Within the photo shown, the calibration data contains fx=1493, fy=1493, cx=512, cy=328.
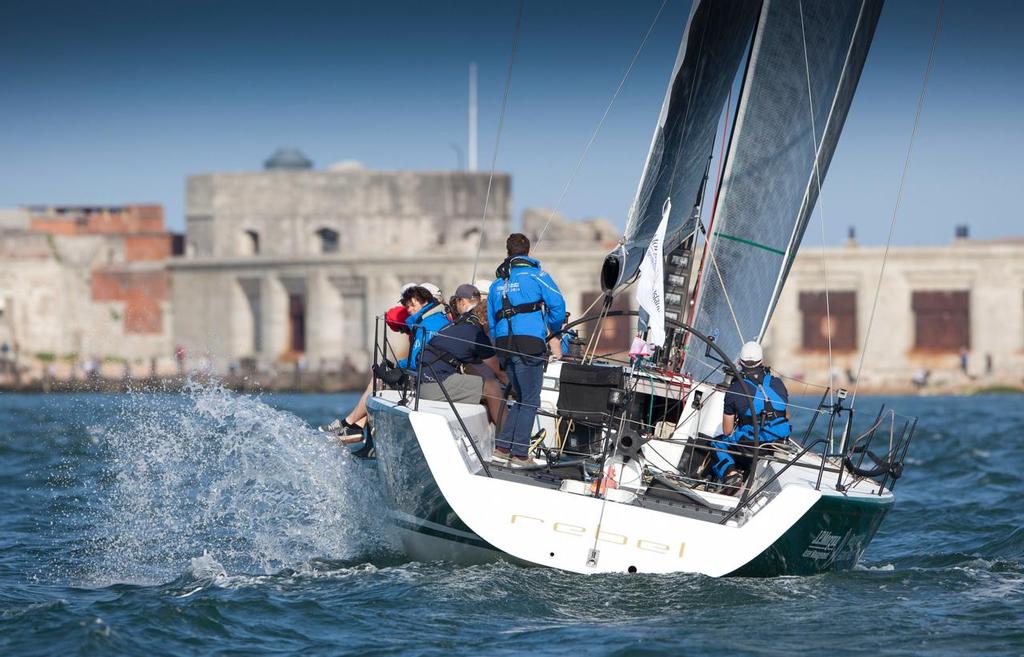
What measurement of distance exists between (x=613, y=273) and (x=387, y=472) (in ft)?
6.45

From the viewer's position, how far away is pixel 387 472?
8.92m

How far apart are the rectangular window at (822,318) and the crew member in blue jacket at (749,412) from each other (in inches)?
1490

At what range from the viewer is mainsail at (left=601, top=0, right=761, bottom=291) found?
34.9 ft

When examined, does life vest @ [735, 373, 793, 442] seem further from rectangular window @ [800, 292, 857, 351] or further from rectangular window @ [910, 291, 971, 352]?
rectangular window @ [910, 291, 971, 352]

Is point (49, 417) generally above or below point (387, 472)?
below

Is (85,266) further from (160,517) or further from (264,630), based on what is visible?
(264,630)

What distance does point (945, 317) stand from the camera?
46969mm

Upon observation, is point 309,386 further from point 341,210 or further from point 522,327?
point 522,327

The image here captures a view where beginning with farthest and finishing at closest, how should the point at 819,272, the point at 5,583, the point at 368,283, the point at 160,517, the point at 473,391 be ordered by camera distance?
the point at 368,283 → the point at 819,272 → the point at 160,517 → the point at 473,391 → the point at 5,583

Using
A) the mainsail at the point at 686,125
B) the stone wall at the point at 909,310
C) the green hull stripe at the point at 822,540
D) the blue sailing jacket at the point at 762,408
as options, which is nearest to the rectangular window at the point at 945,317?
the stone wall at the point at 909,310

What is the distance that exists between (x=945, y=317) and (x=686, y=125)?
3818 cm

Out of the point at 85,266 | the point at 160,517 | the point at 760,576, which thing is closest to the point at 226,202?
the point at 85,266

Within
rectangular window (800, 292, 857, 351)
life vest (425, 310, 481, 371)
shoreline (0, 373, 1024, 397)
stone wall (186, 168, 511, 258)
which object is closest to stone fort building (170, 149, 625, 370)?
stone wall (186, 168, 511, 258)

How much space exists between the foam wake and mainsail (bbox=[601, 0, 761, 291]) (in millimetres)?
2473
